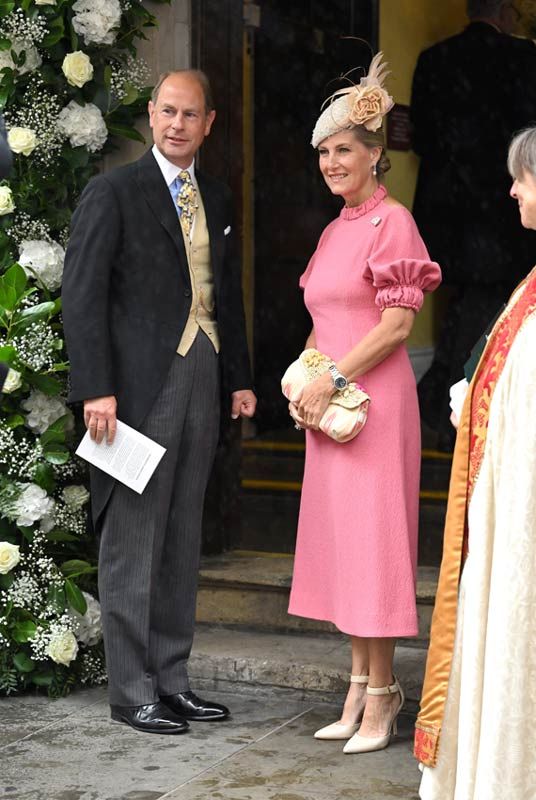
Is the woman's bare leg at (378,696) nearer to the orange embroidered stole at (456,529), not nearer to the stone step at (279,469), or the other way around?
the orange embroidered stole at (456,529)

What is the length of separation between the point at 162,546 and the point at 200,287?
2.70ft

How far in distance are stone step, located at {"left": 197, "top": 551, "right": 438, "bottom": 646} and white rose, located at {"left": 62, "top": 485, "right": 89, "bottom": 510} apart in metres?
0.65

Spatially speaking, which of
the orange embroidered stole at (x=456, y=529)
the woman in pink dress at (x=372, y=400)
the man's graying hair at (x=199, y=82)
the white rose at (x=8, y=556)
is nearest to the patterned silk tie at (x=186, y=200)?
the man's graying hair at (x=199, y=82)

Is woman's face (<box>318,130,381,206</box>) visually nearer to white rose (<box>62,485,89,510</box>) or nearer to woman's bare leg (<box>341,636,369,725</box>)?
woman's bare leg (<box>341,636,369,725</box>)

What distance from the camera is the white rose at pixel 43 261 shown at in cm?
483

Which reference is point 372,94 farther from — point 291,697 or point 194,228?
point 291,697

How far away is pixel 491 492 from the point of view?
3447mm

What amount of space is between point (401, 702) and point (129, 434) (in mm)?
1145

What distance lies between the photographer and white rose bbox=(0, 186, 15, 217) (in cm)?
481

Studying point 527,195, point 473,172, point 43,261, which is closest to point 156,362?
point 43,261

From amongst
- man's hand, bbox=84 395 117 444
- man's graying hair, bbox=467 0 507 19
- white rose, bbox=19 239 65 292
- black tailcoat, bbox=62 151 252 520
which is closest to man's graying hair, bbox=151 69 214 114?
black tailcoat, bbox=62 151 252 520

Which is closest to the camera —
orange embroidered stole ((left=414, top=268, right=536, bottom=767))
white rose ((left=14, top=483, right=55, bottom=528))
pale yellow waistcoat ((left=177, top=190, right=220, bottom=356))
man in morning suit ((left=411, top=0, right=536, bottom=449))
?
orange embroidered stole ((left=414, top=268, right=536, bottom=767))

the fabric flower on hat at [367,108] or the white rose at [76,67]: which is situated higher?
the white rose at [76,67]

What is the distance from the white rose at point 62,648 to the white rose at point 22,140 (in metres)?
1.61
